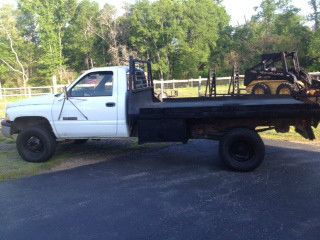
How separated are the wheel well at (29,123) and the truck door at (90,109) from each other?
0.37m

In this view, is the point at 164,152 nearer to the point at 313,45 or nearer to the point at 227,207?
the point at 227,207

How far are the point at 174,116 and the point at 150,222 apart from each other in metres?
2.64

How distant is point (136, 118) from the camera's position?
787cm

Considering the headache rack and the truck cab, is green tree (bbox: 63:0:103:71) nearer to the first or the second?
the headache rack

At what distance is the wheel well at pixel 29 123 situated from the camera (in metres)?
8.54

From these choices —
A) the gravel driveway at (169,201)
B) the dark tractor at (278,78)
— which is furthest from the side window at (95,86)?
the dark tractor at (278,78)

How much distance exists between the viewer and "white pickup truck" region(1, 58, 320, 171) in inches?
282

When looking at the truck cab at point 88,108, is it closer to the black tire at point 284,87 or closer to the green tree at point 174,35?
the black tire at point 284,87

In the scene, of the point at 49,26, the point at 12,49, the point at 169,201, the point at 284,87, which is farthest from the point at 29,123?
the point at 12,49

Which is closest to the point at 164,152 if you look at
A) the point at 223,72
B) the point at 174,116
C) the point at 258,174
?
the point at 174,116

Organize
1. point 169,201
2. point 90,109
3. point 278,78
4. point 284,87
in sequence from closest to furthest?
1. point 169,201
2. point 90,109
3. point 284,87
4. point 278,78

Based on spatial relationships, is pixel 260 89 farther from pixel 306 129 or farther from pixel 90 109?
pixel 90 109

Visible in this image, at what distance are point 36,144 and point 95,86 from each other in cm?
179

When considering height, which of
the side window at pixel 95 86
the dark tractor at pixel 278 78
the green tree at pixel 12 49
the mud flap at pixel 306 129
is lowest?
the mud flap at pixel 306 129
